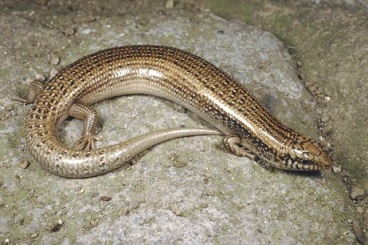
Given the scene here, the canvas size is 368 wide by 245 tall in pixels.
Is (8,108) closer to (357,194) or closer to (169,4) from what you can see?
(169,4)

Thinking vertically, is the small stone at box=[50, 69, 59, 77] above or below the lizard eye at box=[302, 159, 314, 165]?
below

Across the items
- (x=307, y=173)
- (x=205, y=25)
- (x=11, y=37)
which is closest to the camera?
(x=307, y=173)

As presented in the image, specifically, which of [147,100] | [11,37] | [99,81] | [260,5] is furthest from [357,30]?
[11,37]

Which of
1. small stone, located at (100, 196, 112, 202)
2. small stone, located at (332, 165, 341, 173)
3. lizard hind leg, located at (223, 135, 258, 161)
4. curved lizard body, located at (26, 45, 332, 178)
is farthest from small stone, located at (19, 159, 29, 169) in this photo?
small stone, located at (332, 165, 341, 173)

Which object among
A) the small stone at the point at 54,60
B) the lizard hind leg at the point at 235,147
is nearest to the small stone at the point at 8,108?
the small stone at the point at 54,60

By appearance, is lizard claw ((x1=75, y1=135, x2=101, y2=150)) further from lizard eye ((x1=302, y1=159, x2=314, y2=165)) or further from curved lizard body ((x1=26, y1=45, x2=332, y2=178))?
lizard eye ((x1=302, y1=159, x2=314, y2=165))

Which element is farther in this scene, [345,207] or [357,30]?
[357,30]

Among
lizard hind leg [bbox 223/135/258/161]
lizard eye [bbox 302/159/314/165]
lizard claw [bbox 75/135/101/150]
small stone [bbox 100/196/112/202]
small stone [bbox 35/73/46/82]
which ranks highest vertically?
lizard eye [bbox 302/159/314/165]

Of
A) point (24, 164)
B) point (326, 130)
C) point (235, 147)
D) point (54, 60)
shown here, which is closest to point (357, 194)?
point (326, 130)

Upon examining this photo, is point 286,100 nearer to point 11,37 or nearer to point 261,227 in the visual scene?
point 261,227
